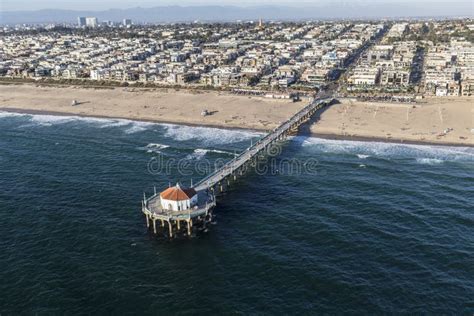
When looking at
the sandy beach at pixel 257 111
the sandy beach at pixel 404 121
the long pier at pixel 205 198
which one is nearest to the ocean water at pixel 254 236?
the long pier at pixel 205 198

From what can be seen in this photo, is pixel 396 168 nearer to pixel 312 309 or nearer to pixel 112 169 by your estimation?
pixel 312 309

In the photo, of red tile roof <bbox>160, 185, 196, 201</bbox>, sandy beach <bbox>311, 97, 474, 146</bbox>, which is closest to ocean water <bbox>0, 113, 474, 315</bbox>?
red tile roof <bbox>160, 185, 196, 201</bbox>

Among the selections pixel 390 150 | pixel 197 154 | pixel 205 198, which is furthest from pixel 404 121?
pixel 205 198

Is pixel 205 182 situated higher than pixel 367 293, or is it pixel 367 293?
pixel 205 182

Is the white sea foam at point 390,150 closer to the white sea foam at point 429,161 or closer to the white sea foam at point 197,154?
the white sea foam at point 429,161

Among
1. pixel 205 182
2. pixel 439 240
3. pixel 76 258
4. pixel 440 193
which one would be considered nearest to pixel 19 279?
pixel 76 258

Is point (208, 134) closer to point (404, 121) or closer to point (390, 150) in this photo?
point (390, 150)

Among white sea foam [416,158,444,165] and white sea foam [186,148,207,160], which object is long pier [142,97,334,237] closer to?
white sea foam [186,148,207,160]
